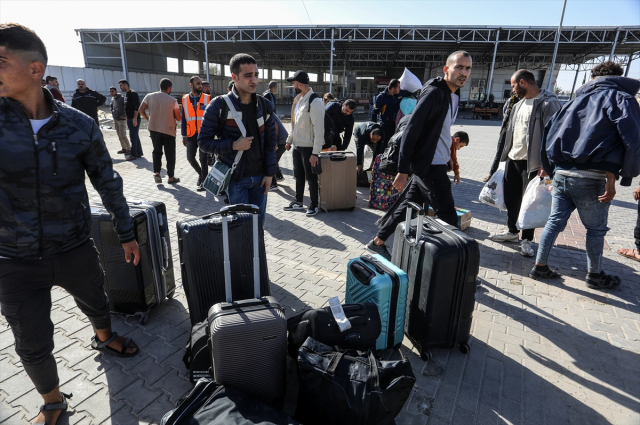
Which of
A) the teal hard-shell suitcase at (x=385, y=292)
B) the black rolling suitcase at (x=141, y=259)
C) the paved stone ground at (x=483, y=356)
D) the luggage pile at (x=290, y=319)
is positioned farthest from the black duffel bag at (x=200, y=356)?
the teal hard-shell suitcase at (x=385, y=292)

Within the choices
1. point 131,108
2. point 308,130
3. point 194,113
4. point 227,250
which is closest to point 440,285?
point 227,250

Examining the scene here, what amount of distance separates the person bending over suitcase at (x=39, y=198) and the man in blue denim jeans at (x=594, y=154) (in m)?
3.77

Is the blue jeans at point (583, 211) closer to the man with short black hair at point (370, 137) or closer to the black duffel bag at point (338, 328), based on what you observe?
the black duffel bag at point (338, 328)

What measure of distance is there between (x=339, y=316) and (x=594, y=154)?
8.96 feet

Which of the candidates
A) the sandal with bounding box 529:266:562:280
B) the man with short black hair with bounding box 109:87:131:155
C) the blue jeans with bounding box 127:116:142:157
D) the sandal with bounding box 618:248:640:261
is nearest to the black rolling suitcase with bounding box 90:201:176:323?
the sandal with bounding box 529:266:562:280

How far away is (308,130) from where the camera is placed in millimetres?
5352

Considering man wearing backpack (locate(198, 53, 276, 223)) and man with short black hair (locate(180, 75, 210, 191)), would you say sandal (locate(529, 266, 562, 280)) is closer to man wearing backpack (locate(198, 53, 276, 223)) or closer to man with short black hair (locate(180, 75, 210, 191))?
man wearing backpack (locate(198, 53, 276, 223))

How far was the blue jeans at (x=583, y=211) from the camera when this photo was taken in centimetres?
341

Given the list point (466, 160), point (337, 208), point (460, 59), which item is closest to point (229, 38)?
point (466, 160)

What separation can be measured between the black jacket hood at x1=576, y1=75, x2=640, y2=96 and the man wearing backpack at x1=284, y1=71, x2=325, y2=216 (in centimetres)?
302

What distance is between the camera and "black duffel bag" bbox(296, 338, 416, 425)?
70.6 inches

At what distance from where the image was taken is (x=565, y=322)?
312cm

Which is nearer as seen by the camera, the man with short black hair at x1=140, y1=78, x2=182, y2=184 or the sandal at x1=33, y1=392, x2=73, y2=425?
the sandal at x1=33, y1=392, x2=73, y2=425

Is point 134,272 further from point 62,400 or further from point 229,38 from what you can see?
point 229,38
